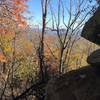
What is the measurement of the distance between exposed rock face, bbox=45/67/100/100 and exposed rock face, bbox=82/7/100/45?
91cm

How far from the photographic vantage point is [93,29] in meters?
8.88

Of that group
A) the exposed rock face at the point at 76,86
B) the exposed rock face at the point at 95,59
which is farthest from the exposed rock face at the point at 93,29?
the exposed rock face at the point at 76,86

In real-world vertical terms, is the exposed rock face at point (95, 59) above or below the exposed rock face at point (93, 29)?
below

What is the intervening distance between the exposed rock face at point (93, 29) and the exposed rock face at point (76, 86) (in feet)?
2.97

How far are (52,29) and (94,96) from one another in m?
12.0

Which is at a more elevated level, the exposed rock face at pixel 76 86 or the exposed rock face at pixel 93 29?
the exposed rock face at pixel 93 29

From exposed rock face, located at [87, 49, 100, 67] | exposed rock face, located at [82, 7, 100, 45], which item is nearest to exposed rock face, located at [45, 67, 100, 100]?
exposed rock face, located at [87, 49, 100, 67]

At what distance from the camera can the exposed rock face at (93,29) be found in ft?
28.8

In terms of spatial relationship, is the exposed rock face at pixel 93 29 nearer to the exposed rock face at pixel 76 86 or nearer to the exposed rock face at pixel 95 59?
the exposed rock face at pixel 95 59

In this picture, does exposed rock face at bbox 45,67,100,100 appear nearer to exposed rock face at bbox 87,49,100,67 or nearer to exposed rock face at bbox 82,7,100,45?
exposed rock face at bbox 87,49,100,67

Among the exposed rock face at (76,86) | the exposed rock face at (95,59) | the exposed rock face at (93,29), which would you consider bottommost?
the exposed rock face at (76,86)

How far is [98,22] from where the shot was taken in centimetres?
870

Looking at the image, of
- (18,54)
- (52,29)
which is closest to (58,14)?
(52,29)

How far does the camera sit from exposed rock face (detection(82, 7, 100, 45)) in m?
8.76
